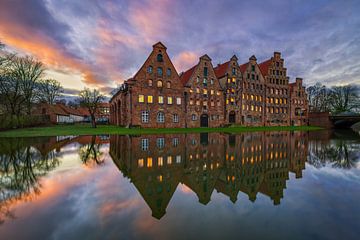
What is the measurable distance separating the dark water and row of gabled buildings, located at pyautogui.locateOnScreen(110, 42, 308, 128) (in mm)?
27406

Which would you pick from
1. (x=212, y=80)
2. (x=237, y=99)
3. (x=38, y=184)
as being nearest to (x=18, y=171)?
(x=38, y=184)

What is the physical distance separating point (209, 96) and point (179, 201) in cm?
3884

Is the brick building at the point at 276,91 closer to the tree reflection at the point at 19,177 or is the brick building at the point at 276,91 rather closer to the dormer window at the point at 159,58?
the dormer window at the point at 159,58

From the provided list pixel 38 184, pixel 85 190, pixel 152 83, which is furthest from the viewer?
pixel 152 83

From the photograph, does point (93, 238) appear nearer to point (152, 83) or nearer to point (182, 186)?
point (182, 186)

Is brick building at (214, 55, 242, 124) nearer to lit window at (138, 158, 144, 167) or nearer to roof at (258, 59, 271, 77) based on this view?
roof at (258, 59, 271, 77)

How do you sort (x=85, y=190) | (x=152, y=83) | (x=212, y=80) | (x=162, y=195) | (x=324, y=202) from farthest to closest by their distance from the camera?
1. (x=212, y=80)
2. (x=152, y=83)
3. (x=85, y=190)
4. (x=162, y=195)
5. (x=324, y=202)

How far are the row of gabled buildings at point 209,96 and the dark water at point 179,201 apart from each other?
2741 cm

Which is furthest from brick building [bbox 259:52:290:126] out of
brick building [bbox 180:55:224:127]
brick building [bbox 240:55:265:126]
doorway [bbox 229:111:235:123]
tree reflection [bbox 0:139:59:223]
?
tree reflection [bbox 0:139:59:223]

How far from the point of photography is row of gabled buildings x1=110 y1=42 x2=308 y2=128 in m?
35.2

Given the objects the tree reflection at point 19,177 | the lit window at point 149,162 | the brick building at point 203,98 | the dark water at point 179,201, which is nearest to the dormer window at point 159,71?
the brick building at point 203,98

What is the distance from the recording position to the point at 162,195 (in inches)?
201

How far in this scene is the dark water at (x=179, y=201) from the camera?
3436 millimetres

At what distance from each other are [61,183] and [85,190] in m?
1.27
